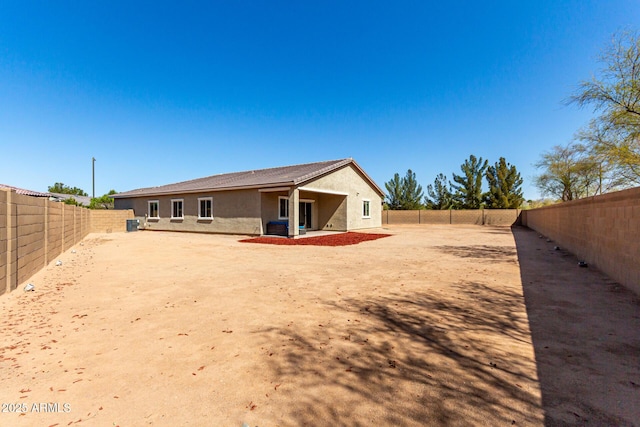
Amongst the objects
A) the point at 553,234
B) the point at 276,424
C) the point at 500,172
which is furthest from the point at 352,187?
the point at 500,172

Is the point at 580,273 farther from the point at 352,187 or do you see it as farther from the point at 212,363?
the point at 352,187

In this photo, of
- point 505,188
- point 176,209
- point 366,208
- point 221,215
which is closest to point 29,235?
point 221,215

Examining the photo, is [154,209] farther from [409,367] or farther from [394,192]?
[394,192]

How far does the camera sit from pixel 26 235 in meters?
6.18

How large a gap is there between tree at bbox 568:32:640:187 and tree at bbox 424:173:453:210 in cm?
2841

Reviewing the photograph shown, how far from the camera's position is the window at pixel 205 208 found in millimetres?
19466

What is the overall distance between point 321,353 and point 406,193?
40.6 meters

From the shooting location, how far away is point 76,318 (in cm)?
413

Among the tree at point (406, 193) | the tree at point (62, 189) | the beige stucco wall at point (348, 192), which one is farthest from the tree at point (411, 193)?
the tree at point (62, 189)

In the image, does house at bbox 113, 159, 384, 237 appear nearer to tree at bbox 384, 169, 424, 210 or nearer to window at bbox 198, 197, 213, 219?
window at bbox 198, 197, 213, 219

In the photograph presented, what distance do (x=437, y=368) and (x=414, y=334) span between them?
79 centimetres

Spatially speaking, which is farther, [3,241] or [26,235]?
[26,235]

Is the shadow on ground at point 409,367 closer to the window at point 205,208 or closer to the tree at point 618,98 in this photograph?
the tree at point 618,98

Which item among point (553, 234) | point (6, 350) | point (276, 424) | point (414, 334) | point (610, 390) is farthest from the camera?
point (553, 234)
